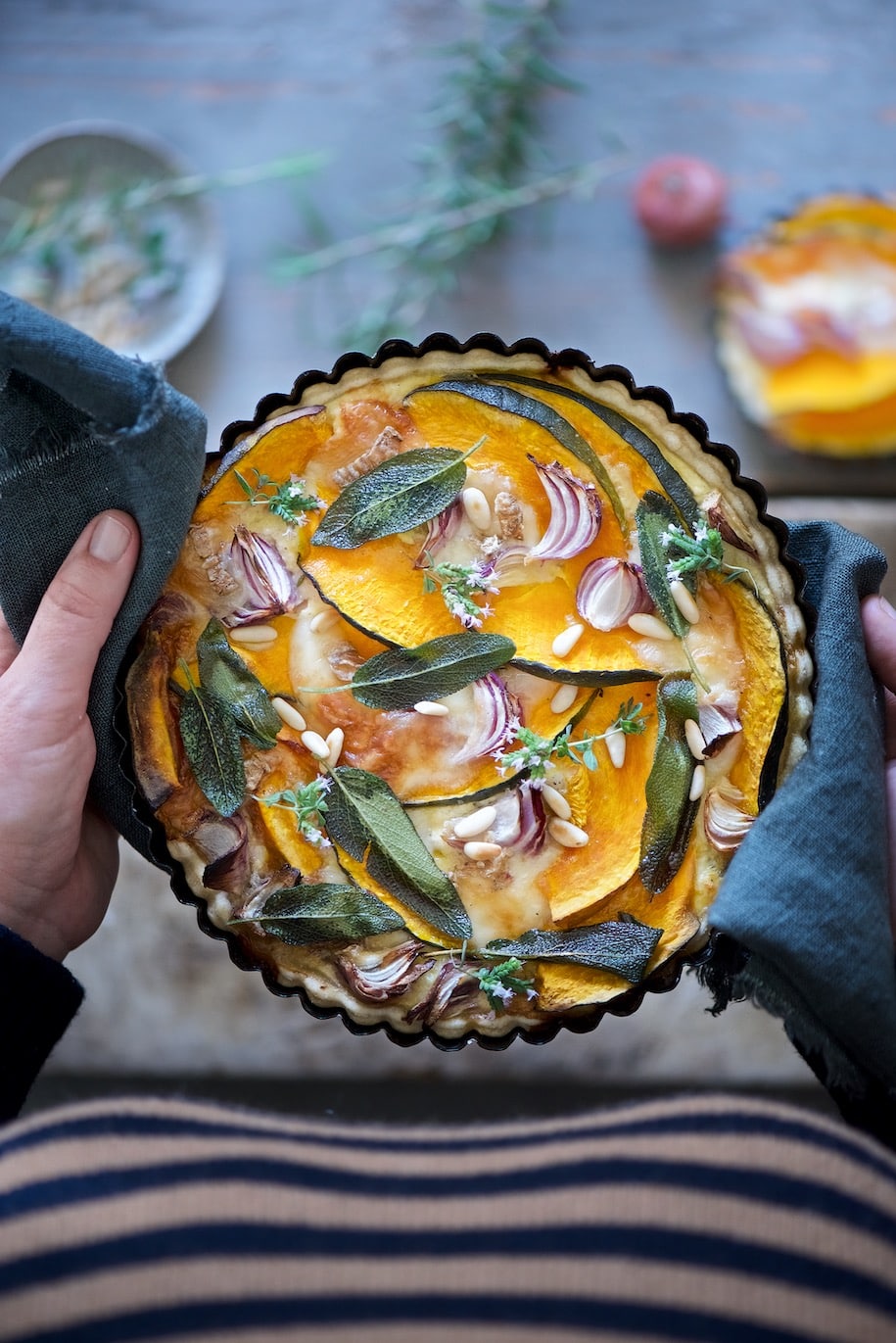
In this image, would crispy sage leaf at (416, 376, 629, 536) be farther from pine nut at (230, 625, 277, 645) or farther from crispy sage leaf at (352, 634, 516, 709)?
pine nut at (230, 625, 277, 645)

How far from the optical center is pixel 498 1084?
6.14 feet

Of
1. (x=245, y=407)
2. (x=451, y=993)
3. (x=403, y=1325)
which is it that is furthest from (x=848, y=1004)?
(x=245, y=407)

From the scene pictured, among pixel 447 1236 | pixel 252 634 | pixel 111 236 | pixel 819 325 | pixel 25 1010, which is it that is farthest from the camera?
pixel 111 236

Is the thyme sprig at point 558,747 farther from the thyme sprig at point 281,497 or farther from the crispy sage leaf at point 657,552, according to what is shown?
the thyme sprig at point 281,497

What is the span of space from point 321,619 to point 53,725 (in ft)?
1.11

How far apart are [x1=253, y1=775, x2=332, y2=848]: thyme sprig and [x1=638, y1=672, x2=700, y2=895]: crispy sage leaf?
1.22ft

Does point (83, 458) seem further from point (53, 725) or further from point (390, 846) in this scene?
point (390, 846)

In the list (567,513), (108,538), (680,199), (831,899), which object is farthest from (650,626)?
(680,199)

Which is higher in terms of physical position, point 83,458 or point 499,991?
point 83,458

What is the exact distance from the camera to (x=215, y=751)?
126 centimetres

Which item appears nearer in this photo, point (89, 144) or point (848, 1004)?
point (848, 1004)

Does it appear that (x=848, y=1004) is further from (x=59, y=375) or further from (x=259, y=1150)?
(x=59, y=375)

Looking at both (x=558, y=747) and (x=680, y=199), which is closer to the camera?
(x=558, y=747)

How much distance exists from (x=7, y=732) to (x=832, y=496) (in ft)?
4.57
